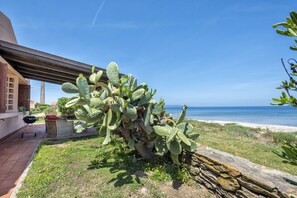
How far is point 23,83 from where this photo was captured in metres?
11.0

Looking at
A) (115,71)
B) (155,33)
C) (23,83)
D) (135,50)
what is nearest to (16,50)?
(115,71)

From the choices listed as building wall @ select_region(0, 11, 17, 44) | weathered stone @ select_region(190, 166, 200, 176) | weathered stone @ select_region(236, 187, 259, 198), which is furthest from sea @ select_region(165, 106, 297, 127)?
building wall @ select_region(0, 11, 17, 44)

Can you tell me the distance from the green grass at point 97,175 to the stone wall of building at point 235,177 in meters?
0.38

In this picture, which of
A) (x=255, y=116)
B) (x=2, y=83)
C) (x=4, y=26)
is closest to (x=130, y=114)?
(x=2, y=83)

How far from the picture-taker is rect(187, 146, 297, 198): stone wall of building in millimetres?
2365

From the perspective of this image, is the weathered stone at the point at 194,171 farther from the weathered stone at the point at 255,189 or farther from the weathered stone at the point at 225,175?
the weathered stone at the point at 255,189

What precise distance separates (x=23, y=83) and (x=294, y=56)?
13.2 meters

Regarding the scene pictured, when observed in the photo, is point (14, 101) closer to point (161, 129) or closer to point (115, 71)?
point (115, 71)

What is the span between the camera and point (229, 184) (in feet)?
9.55

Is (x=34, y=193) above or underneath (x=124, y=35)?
underneath

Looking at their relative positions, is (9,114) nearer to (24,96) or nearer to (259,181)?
(24,96)

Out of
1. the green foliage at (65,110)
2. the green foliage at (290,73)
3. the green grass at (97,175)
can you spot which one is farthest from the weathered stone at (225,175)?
the green foliage at (65,110)

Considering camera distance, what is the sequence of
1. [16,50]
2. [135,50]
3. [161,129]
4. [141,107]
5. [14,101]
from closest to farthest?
[161,129], [141,107], [16,50], [14,101], [135,50]

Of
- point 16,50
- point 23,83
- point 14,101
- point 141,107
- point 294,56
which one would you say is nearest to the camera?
point 294,56
